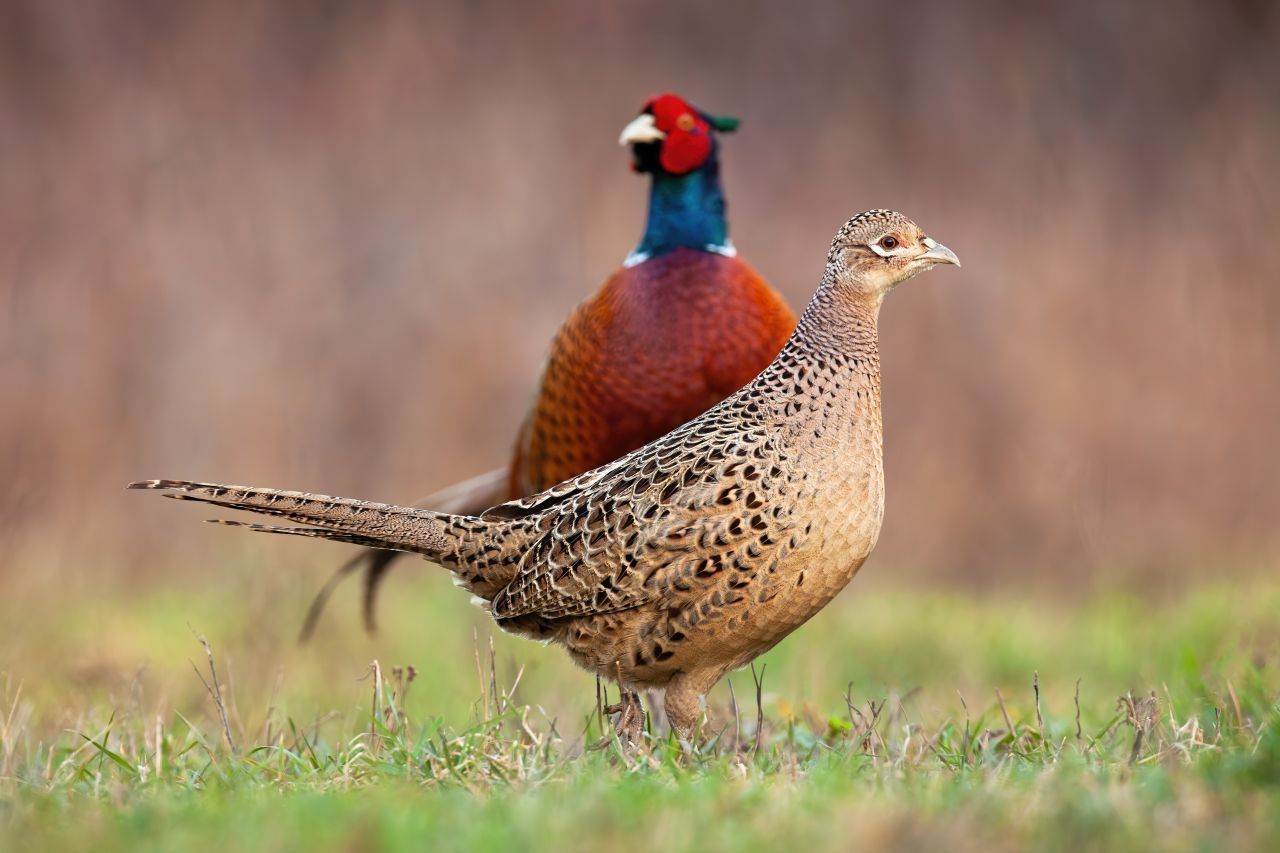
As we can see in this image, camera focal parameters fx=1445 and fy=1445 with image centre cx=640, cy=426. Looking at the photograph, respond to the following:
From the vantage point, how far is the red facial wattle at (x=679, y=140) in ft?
17.6

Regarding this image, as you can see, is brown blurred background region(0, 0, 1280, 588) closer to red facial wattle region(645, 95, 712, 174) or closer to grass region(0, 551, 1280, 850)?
grass region(0, 551, 1280, 850)

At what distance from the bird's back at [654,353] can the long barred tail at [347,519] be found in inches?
37.3

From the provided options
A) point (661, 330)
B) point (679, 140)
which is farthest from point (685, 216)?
point (661, 330)

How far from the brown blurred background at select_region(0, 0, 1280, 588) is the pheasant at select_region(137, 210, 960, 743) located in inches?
227

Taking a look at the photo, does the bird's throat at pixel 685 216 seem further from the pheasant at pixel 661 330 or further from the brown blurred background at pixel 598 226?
the brown blurred background at pixel 598 226

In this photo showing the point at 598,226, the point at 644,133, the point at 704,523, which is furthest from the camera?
the point at 598,226

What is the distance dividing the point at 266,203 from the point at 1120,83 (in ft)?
21.0

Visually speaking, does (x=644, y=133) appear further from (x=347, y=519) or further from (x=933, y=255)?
(x=347, y=519)

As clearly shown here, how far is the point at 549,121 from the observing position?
35.6 ft

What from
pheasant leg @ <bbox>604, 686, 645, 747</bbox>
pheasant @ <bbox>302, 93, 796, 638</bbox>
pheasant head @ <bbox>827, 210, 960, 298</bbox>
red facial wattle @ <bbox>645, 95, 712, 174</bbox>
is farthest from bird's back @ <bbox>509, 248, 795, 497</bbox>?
pheasant leg @ <bbox>604, 686, 645, 747</bbox>

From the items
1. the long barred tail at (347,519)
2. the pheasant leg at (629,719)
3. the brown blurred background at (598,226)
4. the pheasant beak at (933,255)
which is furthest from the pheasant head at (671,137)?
the brown blurred background at (598,226)

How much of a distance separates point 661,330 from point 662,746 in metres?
1.65

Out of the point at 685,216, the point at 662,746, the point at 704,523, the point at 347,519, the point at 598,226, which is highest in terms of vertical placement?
the point at 598,226

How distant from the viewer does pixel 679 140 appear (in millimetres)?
5371
